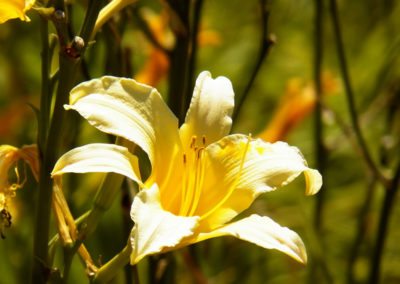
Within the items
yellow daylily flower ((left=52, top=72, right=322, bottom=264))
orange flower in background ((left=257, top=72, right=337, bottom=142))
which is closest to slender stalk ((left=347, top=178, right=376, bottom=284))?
orange flower in background ((left=257, top=72, right=337, bottom=142))

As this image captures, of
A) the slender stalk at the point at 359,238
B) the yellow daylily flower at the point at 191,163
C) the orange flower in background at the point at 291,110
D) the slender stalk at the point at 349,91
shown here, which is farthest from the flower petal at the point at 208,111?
the orange flower in background at the point at 291,110

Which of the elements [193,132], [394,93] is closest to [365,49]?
[394,93]

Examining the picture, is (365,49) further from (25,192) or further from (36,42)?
(25,192)

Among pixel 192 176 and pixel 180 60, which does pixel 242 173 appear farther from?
pixel 180 60

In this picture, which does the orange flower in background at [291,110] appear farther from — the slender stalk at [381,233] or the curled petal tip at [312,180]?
the curled petal tip at [312,180]

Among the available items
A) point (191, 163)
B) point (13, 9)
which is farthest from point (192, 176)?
point (13, 9)

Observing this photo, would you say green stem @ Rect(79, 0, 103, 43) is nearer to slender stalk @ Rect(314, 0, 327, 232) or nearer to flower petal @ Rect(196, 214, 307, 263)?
flower petal @ Rect(196, 214, 307, 263)

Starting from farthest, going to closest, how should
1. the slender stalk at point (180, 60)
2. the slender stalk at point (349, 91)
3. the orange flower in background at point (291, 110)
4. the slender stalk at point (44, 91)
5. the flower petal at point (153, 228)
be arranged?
the orange flower in background at point (291, 110)
the slender stalk at point (349, 91)
the slender stalk at point (180, 60)
the slender stalk at point (44, 91)
the flower petal at point (153, 228)
